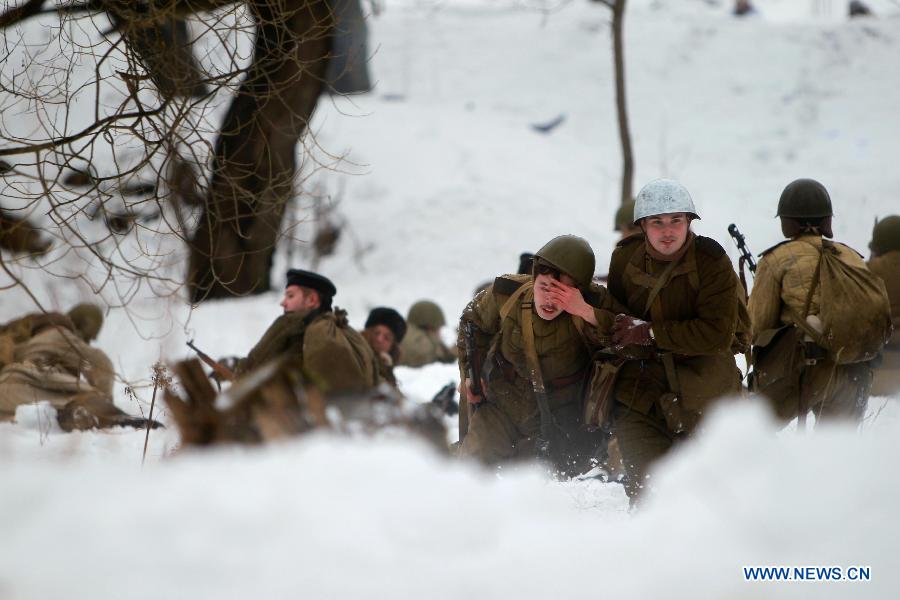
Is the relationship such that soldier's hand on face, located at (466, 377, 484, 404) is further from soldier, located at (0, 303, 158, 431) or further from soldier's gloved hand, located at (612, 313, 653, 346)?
soldier, located at (0, 303, 158, 431)

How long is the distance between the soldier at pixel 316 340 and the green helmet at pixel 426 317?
16.3 feet

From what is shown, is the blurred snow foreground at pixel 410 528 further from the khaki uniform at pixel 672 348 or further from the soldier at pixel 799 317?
the soldier at pixel 799 317

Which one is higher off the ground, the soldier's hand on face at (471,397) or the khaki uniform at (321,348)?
the khaki uniform at (321,348)

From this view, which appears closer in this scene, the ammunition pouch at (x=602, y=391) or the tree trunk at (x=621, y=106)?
the ammunition pouch at (x=602, y=391)

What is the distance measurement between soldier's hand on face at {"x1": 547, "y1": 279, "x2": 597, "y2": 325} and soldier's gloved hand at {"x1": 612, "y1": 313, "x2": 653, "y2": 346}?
0.11 metres

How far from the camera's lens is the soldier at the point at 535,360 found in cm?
486

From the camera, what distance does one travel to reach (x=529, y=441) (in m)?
5.36

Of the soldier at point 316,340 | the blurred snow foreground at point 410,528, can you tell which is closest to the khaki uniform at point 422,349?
the soldier at point 316,340

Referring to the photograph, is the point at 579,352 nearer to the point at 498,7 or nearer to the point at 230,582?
the point at 230,582

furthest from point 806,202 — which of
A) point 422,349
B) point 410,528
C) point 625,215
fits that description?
point 422,349

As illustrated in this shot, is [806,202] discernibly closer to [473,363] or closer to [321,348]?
[473,363]

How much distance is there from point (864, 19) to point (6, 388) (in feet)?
76.0

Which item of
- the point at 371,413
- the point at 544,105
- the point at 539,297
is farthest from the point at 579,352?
the point at 544,105

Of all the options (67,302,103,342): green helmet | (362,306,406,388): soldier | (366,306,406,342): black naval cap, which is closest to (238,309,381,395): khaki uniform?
(362,306,406,388): soldier
